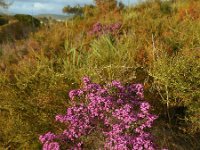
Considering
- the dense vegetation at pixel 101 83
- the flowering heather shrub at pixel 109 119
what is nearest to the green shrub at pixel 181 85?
the dense vegetation at pixel 101 83

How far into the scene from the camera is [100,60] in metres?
7.76

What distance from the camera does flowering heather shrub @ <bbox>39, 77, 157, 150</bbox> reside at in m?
4.66

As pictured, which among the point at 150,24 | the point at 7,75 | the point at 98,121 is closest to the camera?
the point at 98,121

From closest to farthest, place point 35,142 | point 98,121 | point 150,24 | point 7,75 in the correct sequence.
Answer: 1. point 98,121
2. point 35,142
3. point 7,75
4. point 150,24

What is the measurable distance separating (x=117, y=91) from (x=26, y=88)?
2198mm

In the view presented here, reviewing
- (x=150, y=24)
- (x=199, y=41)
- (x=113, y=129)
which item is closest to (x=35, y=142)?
(x=113, y=129)

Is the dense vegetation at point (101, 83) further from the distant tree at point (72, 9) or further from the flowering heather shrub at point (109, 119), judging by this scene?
the distant tree at point (72, 9)

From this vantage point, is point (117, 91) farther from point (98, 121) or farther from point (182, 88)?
point (182, 88)

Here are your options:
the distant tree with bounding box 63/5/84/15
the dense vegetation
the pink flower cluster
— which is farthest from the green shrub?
the distant tree with bounding box 63/5/84/15

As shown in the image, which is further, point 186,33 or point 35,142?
point 186,33

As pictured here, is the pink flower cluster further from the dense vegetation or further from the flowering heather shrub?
the flowering heather shrub

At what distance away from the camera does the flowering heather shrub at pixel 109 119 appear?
466 cm

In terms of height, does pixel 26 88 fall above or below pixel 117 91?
below

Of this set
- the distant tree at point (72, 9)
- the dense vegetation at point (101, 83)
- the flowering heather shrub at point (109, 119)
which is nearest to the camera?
the flowering heather shrub at point (109, 119)
